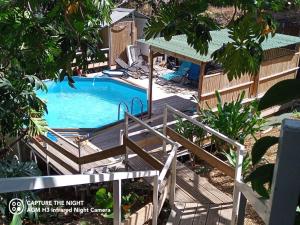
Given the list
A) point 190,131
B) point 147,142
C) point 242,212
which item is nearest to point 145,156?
point 147,142

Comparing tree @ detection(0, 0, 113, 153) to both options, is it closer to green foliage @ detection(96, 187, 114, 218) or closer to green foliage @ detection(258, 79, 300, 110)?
green foliage @ detection(258, 79, 300, 110)

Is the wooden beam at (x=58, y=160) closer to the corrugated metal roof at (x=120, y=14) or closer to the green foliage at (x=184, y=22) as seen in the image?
the green foliage at (x=184, y=22)

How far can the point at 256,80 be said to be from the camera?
34.2 feet

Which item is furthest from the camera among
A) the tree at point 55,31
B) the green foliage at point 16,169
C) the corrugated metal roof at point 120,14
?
the corrugated metal roof at point 120,14

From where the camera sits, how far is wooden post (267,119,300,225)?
0.57m

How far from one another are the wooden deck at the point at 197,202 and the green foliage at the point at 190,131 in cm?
120

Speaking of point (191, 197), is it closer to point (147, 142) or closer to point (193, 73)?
point (147, 142)

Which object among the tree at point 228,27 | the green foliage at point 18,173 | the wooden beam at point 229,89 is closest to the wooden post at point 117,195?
the tree at point 228,27

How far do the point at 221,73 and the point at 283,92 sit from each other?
8488 millimetres

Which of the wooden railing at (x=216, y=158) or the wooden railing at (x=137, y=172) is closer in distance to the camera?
the wooden railing at (x=137, y=172)

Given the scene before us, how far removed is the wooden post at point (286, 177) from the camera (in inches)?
22.3

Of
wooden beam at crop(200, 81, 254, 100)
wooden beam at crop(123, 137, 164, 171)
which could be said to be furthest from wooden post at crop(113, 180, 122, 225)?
wooden beam at crop(200, 81, 254, 100)

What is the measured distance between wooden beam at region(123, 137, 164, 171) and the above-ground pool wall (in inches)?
114

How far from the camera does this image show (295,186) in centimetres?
→ 60
